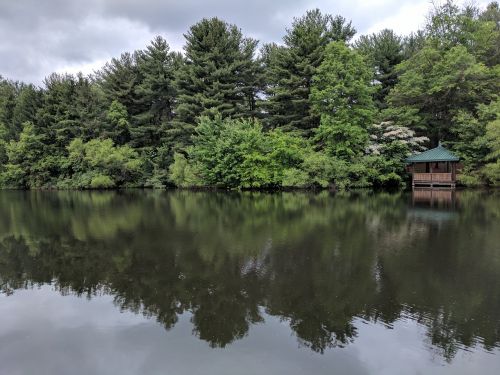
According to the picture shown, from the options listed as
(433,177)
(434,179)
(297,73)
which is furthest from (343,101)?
(434,179)

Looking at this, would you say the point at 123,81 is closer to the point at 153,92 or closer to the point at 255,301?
the point at 153,92

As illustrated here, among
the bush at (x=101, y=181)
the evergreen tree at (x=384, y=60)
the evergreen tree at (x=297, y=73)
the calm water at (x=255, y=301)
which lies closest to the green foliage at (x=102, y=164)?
the bush at (x=101, y=181)

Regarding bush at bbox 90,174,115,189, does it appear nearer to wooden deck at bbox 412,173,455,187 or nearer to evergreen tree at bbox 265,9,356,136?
evergreen tree at bbox 265,9,356,136

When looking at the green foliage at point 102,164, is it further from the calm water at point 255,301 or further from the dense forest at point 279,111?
the calm water at point 255,301

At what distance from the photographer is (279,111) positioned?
3372cm

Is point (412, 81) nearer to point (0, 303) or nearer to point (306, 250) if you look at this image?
point (306, 250)

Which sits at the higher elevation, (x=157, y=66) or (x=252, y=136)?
(x=157, y=66)

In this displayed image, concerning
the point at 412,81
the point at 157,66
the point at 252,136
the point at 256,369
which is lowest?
the point at 256,369

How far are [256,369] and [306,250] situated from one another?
5.22m

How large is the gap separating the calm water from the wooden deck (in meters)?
17.3

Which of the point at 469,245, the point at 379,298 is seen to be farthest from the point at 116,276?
the point at 469,245

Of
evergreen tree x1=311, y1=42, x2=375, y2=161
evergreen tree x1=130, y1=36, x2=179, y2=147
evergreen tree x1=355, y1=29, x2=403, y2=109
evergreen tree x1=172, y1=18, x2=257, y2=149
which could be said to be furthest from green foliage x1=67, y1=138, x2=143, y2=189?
evergreen tree x1=355, y1=29, x2=403, y2=109

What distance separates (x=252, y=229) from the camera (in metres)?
12.3

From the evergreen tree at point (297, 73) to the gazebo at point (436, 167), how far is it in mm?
8826
